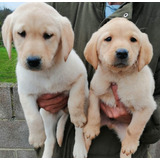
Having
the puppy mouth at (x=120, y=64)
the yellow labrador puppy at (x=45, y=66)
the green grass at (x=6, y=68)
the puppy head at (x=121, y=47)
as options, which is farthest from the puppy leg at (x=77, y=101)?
the green grass at (x=6, y=68)

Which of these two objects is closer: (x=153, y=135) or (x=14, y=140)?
(x=153, y=135)

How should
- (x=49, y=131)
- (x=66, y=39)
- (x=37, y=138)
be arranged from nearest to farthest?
(x=66, y=39) < (x=37, y=138) < (x=49, y=131)

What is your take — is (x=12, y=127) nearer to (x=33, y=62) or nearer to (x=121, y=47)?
(x=33, y=62)

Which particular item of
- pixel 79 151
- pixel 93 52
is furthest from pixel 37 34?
pixel 79 151

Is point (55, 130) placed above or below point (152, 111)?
below

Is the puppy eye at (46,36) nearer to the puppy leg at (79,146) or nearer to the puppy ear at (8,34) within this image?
the puppy ear at (8,34)

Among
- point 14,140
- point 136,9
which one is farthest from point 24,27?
point 14,140

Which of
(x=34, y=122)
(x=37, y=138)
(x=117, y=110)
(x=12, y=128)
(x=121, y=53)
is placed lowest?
(x=12, y=128)

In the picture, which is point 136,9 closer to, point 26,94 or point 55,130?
point 26,94
